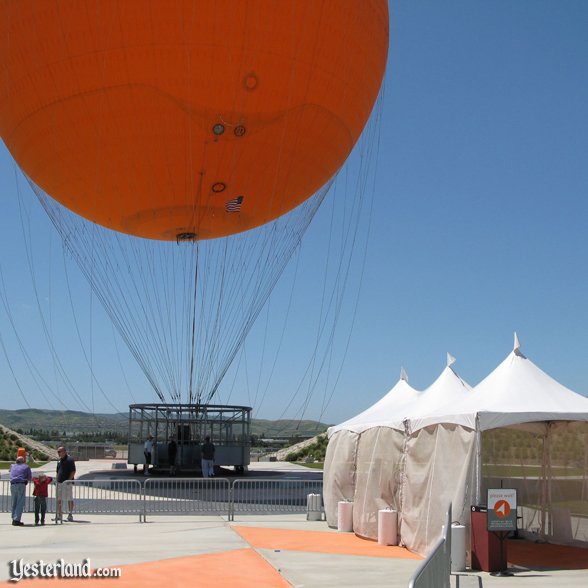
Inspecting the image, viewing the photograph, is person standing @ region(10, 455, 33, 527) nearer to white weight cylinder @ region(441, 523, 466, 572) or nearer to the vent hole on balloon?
the vent hole on balloon

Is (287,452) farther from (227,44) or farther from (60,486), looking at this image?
(227,44)

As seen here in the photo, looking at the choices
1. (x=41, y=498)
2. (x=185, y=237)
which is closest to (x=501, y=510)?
(x=41, y=498)

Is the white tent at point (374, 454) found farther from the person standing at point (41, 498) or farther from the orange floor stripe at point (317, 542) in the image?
the person standing at point (41, 498)

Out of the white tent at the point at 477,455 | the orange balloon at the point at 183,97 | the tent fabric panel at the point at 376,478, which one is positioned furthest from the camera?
the orange balloon at the point at 183,97

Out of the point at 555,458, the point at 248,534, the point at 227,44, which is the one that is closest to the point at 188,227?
the point at 227,44

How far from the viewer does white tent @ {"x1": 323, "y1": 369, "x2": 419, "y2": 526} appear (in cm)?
1659

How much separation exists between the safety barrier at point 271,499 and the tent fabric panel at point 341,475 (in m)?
2.02

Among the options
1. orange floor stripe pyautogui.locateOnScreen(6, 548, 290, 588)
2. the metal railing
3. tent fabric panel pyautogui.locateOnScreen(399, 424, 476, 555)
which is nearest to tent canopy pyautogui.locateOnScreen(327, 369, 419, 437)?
tent fabric panel pyautogui.locateOnScreen(399, 424, 476, 555)

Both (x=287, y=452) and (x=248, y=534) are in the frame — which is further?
(x=287, y=452)

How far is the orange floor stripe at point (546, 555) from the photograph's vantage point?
39.6 feet

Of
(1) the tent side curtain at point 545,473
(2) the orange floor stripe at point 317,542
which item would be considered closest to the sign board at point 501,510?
(2) the orange floor stripe at point 317,542

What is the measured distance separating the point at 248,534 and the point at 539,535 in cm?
546

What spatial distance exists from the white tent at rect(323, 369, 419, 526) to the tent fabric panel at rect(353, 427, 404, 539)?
0.77 meters

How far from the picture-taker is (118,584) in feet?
31.2
